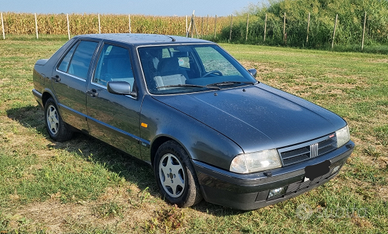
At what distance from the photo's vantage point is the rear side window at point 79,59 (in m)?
4.85

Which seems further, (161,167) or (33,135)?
(33,135)

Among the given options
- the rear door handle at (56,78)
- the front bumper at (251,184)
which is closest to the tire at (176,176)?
the front bumper at (251,184)

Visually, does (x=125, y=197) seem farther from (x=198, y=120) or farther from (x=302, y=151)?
(x=302, y=151)

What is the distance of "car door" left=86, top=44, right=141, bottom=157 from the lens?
407 cm

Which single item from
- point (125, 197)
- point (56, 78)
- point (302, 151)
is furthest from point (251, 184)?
point (56, 78)

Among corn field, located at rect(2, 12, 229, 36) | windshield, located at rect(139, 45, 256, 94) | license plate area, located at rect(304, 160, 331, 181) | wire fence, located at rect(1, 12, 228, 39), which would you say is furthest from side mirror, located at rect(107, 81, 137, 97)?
corn field, located at rect(2, 12, 229, 36)

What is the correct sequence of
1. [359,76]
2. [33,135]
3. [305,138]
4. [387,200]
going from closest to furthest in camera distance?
[305,138] < [387,200] < [33,135] < [359,76]

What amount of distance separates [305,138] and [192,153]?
3.25 feet

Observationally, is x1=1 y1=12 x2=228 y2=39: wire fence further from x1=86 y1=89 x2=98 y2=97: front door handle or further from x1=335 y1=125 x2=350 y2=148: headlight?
x1=335 y1=125 x2=350 y2=148: headlight

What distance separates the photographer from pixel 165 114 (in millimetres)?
3666

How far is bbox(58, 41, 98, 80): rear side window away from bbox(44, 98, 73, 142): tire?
638 mm

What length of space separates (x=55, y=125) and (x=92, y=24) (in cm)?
3279

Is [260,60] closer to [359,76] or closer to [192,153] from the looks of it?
[359,76]

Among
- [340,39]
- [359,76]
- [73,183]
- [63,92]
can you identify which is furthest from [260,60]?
[73,183]
